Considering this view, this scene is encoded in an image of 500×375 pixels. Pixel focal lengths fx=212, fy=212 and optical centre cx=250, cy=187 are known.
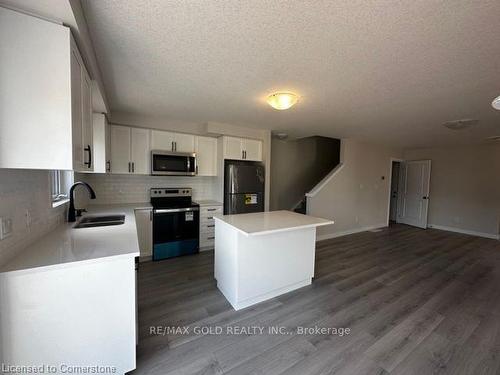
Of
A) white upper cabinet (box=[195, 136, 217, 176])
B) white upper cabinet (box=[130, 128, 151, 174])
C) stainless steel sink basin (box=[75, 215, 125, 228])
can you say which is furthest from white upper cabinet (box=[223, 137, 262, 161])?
stainless steel sink basin (box=[75, 215, 125, 228])

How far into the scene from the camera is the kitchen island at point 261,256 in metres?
2.19

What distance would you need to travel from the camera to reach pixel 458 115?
2.96 meters

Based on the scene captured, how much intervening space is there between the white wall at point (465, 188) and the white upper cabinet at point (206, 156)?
6.03m

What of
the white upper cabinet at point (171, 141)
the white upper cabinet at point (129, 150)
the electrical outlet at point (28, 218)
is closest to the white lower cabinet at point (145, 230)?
the white upper cabinet at point (129, 150)

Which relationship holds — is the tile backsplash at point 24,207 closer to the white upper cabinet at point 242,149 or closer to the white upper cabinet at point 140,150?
the white upper cabinet at point 140,150

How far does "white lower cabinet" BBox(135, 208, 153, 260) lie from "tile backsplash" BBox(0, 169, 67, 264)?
1.35 meters

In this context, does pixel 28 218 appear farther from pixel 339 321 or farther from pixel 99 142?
pixel 339 321

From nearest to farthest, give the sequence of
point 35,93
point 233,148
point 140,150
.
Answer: point 35,93 → point 140,150 → point 233,148

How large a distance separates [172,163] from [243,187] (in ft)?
4.26

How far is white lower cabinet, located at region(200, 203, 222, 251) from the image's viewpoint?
370 cm

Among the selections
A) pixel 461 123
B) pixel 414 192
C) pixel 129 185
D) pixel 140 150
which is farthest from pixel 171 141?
pixel 414 192

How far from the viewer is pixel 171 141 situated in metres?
3.59

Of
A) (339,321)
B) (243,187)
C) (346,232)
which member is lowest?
(339,321)

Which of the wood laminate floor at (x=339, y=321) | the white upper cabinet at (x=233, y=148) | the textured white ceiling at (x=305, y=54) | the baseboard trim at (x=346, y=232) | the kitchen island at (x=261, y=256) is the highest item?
the textured white ceiling at (x=305, y=54)
